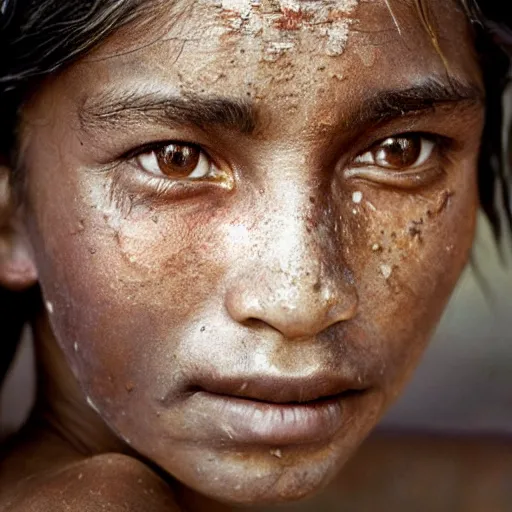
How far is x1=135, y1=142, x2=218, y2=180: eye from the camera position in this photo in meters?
1.42

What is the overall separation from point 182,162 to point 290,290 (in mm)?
243

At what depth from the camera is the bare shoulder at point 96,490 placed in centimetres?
135

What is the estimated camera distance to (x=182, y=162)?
56.2 inches

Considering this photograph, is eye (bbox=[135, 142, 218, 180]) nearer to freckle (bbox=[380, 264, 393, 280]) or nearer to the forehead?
the forehead

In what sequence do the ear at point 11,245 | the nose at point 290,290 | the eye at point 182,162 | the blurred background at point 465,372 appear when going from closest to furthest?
1. the nose at point 290,290
2. the eye at point 182,162
3. the ear at point 11,245
4. the blurred background at point 465,372

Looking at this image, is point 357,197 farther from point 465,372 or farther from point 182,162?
point 465,372

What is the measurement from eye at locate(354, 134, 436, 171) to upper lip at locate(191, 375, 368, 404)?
1.03 feet

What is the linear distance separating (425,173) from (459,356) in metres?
1.52

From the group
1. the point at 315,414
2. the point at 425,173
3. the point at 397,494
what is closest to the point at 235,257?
the point at 315,414

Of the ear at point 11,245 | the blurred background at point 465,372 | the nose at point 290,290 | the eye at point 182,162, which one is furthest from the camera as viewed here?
the blurred background at point 465,372

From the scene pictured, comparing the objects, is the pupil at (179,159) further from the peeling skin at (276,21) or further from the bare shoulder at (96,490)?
the bare shoulder at (96,490)

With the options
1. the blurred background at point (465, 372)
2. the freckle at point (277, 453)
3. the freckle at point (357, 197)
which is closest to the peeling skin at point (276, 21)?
the freckle at point (357, 197)

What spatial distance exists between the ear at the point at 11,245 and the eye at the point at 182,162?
0.29m

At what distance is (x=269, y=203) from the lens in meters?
1.37
